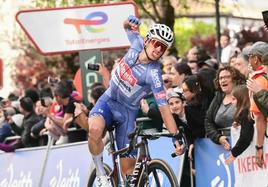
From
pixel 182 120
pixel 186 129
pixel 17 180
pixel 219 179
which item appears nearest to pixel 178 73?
pixel 182 120

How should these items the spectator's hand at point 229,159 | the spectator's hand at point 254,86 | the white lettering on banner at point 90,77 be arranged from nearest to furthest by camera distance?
the spectator's hand at point 254,86
the spectator's hand at point 229,159
the white lettering on banner at point 90,77

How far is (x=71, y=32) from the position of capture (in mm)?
16781

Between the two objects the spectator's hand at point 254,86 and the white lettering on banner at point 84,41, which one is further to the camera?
the white lettering on banner at point 84,41

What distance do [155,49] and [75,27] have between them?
5111 millimetres

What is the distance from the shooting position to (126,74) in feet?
39.8

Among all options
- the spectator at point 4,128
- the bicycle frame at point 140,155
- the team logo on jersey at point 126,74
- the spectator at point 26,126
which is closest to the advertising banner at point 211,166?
the bicycle frame at point 140,155

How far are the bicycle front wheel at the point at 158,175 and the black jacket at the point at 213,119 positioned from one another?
1265 mm

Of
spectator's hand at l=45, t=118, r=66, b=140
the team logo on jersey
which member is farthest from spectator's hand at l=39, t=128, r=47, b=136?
the team logo on jersey

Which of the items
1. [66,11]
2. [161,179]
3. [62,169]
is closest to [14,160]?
[62,169]

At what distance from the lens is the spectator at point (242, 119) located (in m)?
12.0

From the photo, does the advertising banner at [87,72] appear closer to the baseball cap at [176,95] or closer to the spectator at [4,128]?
the spectator at [4,128]

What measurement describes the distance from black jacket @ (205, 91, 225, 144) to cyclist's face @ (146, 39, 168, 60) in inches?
46.9

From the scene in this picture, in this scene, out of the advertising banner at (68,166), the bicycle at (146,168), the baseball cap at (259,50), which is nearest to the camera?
the bicycle at (146,168)

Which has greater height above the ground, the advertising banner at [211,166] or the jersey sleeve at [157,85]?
the jersey sleeve at [157,85]
